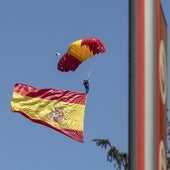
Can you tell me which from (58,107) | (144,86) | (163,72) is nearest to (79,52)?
(58,107)

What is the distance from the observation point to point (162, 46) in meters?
2.93

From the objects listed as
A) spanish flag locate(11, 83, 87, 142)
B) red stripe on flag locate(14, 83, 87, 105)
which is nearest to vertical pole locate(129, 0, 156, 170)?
spanish flag locate(11, 83, 87, 142)

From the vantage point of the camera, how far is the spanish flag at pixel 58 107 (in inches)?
960

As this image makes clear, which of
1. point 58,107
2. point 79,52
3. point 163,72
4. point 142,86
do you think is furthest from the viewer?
point 79,52

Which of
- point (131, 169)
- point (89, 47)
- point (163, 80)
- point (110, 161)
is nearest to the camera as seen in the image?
point (131, 169)

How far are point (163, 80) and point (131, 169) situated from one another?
44 cm

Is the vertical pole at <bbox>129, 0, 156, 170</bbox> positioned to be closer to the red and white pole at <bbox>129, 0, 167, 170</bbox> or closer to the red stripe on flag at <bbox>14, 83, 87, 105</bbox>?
the red and white pole at <bbox>129, 0, 167, 170</bbox>

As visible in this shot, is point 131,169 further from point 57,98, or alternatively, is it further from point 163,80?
point 57,98

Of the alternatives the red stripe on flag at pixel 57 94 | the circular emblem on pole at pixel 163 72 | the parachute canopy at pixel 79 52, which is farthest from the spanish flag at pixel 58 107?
the circular emblem on pole at pixel 163 72

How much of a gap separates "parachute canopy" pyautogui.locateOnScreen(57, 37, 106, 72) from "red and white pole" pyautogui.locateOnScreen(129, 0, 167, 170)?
28.7 meters

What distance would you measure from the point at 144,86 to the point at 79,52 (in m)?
30.1

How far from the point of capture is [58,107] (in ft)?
82.3

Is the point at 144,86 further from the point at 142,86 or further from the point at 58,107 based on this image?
the point at 58,107

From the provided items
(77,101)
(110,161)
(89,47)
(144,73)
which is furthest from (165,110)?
(110,161)
